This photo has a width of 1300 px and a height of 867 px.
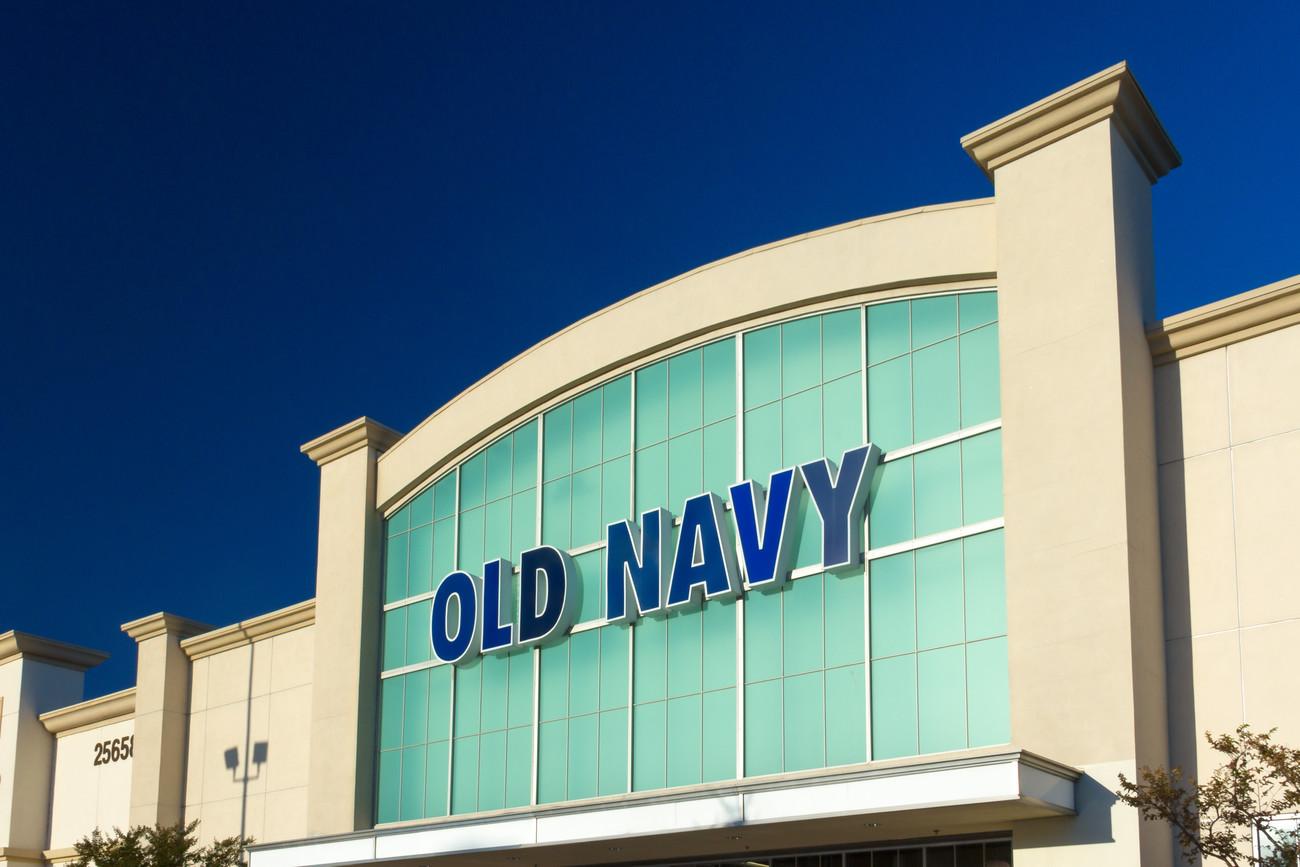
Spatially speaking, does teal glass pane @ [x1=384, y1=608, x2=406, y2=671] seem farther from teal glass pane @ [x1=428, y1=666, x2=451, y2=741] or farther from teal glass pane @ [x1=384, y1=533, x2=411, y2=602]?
teal glass pane @ [x1=428, y1=666, x2=451, y2=741]

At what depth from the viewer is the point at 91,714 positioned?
1592 inches

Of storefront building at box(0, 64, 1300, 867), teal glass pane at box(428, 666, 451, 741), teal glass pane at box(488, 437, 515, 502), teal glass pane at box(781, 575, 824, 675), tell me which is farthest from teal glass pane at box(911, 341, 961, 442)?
teal glass pane at box(428, 666, 451, 741)

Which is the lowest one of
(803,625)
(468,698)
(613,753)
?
(613,753)

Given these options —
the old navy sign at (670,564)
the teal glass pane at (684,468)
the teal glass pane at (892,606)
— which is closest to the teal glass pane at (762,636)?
the old navy sign at (670,564)

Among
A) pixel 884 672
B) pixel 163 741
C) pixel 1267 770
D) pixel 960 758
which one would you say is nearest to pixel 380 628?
pixel 163 741

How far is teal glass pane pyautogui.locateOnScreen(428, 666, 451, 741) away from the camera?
1169 inches

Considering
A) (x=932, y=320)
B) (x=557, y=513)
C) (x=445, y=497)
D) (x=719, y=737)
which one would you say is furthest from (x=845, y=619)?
(x=445, y=497)

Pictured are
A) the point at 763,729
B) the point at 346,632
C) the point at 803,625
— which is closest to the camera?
the point at 803,625

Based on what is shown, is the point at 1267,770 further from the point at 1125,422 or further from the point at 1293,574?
the point at 1125,422

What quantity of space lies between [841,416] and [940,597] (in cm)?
346

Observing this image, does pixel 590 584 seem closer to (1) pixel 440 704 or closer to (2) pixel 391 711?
(1) pixel 440 704

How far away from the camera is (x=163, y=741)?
3653cm

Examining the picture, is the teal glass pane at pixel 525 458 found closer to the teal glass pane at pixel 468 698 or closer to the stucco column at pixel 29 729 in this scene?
the teal glass pane at pixel 468 698

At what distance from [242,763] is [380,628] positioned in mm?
5805
